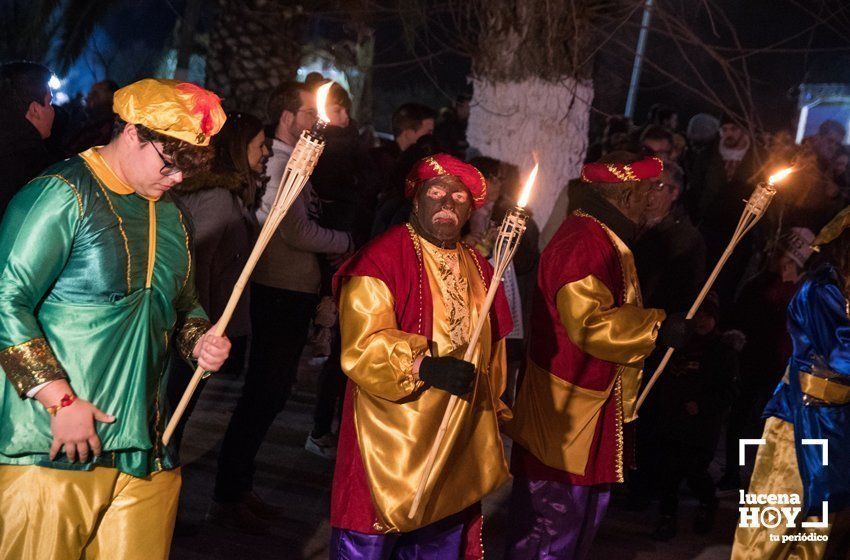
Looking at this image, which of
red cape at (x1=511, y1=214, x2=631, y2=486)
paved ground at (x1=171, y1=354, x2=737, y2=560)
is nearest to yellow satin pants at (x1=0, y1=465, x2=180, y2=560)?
paved ground at (x1=171, y1=354, x2=737, y2=560)

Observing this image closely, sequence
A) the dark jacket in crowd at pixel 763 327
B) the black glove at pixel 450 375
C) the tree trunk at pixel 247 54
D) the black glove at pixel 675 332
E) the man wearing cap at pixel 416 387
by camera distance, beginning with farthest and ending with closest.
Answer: the tree trunk at pixel 247 54, the dark jacket in crowd at pixel 763 327, the black glove at pixel 675 332, the man wearing cap at pixel 416 387, the black glove at pixel 450 375

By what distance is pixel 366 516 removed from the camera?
148 inches

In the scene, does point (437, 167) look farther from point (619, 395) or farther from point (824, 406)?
point (824, 406)

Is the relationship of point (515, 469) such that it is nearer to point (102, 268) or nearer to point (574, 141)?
point (102, 268)

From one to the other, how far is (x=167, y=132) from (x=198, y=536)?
108 inches

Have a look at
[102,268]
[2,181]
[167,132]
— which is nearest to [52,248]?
[102,268]

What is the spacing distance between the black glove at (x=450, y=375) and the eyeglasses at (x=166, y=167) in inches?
42.0

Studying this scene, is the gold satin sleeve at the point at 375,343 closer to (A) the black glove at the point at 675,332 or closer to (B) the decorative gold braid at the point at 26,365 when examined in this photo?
(B) the decorative gold braid at the point at 26,365

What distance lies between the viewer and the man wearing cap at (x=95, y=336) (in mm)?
2832

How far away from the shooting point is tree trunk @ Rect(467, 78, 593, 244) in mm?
7605

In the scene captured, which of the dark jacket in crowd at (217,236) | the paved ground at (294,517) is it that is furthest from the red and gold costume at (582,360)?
the dark jacket in crowd at (217,236)

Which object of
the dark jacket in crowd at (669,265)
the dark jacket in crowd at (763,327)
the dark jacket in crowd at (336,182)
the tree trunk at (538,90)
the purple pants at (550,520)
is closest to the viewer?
the purple pants at (550,520)

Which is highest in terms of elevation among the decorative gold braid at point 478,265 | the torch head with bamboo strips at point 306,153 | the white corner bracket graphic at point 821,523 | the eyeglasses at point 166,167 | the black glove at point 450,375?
the torch head with bamboo strips at point 306,153

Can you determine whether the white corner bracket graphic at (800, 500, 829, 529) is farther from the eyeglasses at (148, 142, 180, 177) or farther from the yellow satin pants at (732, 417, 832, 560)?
the eyeglasses at (148, 142, 180, 177)
